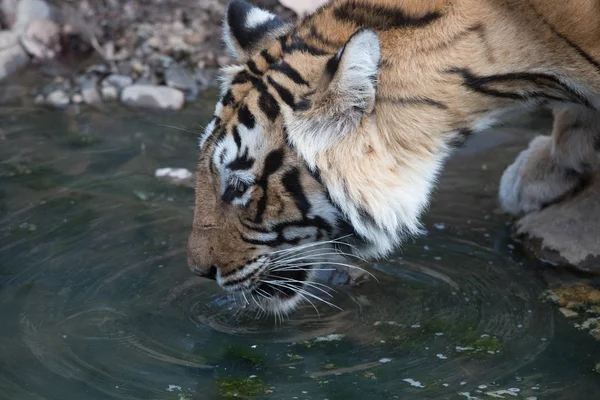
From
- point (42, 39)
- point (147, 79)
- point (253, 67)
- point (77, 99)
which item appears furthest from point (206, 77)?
point (253, 67)

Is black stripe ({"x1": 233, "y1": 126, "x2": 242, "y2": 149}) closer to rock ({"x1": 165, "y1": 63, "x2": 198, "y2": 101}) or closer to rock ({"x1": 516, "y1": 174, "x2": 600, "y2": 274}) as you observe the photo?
rock ({"x1": 516, "y1": 174, "x2": 600, "y2": 274})

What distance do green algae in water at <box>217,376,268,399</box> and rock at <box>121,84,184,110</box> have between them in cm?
253

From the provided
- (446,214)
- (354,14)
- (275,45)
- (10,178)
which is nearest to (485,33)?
(354,14)

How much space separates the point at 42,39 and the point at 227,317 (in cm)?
305

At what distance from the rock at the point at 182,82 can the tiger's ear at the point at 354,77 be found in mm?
2697

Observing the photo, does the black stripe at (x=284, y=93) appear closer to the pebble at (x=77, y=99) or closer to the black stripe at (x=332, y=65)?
the black stripe at (x=332, y=65)

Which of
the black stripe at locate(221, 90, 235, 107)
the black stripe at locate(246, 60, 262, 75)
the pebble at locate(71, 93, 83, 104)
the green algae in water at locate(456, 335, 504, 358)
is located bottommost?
the pebble at locate(71, 93, 83, 104)

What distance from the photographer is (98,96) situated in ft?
16.3

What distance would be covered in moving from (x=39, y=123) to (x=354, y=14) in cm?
241

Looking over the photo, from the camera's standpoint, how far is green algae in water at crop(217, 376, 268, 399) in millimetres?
2469

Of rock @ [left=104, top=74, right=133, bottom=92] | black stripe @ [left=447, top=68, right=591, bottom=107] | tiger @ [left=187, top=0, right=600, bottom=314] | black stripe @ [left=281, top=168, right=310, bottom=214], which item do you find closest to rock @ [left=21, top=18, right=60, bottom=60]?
rock @ [left=104, top=74, right=133, bottom=92]

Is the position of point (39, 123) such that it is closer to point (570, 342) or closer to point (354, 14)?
point (354, 14)

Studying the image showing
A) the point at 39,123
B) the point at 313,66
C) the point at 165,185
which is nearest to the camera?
the point at 313,66

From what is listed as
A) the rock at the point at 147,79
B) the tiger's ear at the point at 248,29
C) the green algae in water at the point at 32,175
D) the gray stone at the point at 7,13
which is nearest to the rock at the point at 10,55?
the gray stone at the point at 7,13
